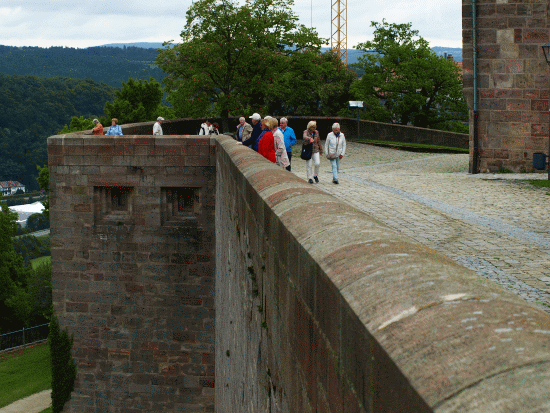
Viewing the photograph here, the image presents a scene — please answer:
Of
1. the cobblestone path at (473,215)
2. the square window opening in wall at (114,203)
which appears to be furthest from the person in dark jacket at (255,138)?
the square window opening in wall at (114,203)

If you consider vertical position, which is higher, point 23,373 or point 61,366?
point 61,366

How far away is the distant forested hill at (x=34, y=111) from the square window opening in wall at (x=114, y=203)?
103361 millimetres

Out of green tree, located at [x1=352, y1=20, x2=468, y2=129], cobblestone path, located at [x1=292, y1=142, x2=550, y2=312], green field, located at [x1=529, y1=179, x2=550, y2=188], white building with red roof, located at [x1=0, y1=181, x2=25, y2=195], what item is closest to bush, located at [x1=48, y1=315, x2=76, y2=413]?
cobblestone path, located at [x1=292, y1=142, x2=550, y2=312]

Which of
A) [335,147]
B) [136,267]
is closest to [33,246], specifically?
[136,267]

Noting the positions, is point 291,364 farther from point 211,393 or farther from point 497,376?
point 211,393

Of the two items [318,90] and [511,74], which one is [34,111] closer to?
[318,90]

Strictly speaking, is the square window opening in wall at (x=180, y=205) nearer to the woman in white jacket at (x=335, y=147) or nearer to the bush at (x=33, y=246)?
the woman in white jacket at (x=335, y=147)

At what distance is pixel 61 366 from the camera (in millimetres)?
14836

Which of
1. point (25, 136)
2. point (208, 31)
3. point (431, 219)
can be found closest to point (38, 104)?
point (25, 136)

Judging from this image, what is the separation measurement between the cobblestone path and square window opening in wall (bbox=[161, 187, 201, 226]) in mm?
2946

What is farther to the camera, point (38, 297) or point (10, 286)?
point (38, 297)

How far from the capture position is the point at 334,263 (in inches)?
77.4

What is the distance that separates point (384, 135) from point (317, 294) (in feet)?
113

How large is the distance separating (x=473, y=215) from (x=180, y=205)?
6917 millimetres
